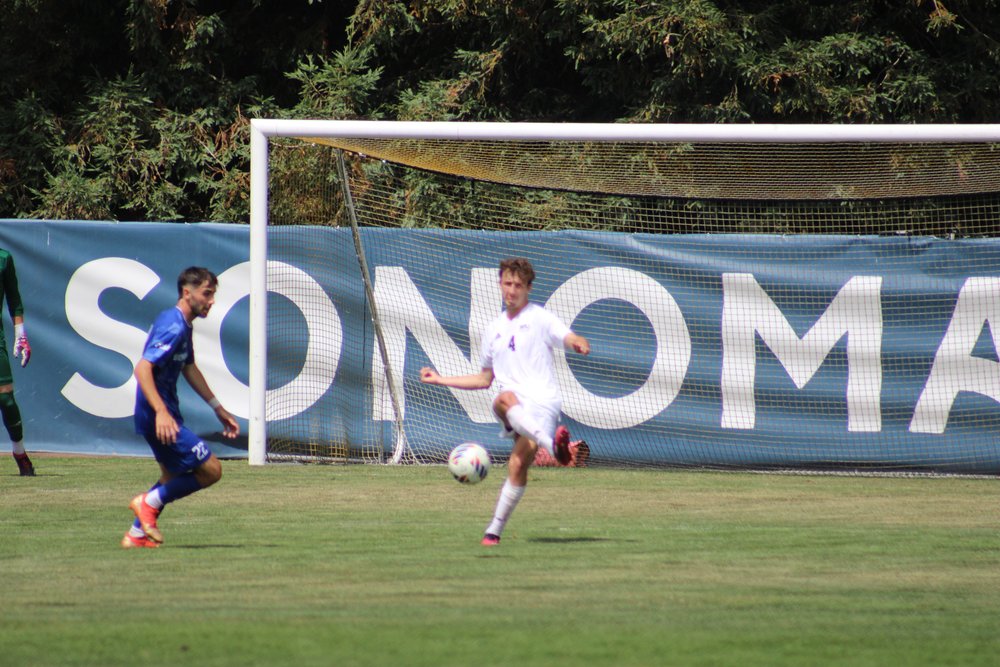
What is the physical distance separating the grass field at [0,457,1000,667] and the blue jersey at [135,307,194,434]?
847 mm

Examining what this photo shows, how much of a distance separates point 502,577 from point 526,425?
1.35m

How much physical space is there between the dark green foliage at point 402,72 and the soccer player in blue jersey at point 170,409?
35.1 feet

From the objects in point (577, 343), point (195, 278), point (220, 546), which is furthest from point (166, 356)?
point (577, 343)

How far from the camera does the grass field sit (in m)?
5.25

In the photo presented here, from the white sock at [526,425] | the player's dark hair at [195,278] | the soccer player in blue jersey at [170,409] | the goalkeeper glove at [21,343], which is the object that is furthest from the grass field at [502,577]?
the player's dark hair at [195,278]

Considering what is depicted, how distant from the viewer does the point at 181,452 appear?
791cm

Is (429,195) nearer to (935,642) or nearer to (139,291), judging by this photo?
(139,291)

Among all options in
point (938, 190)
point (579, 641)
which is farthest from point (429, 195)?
point (579, 641)

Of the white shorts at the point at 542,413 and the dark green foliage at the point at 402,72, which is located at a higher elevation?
the dark green foliage at the point at 402,72

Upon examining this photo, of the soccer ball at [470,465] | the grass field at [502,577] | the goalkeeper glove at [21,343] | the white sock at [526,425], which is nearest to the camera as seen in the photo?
the grass field at [502,577]

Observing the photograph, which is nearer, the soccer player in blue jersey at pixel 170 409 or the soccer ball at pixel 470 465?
the soccer player in blue jersey at pixel 170 409

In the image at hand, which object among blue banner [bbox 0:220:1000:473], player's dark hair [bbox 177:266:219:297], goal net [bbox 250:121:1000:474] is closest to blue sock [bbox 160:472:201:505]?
player's dark hair [bbox 177:266:219:297]

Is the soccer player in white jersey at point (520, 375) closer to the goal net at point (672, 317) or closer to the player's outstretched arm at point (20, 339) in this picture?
the goal net at point (672, 317)

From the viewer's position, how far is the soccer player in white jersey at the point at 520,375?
26.3ft
